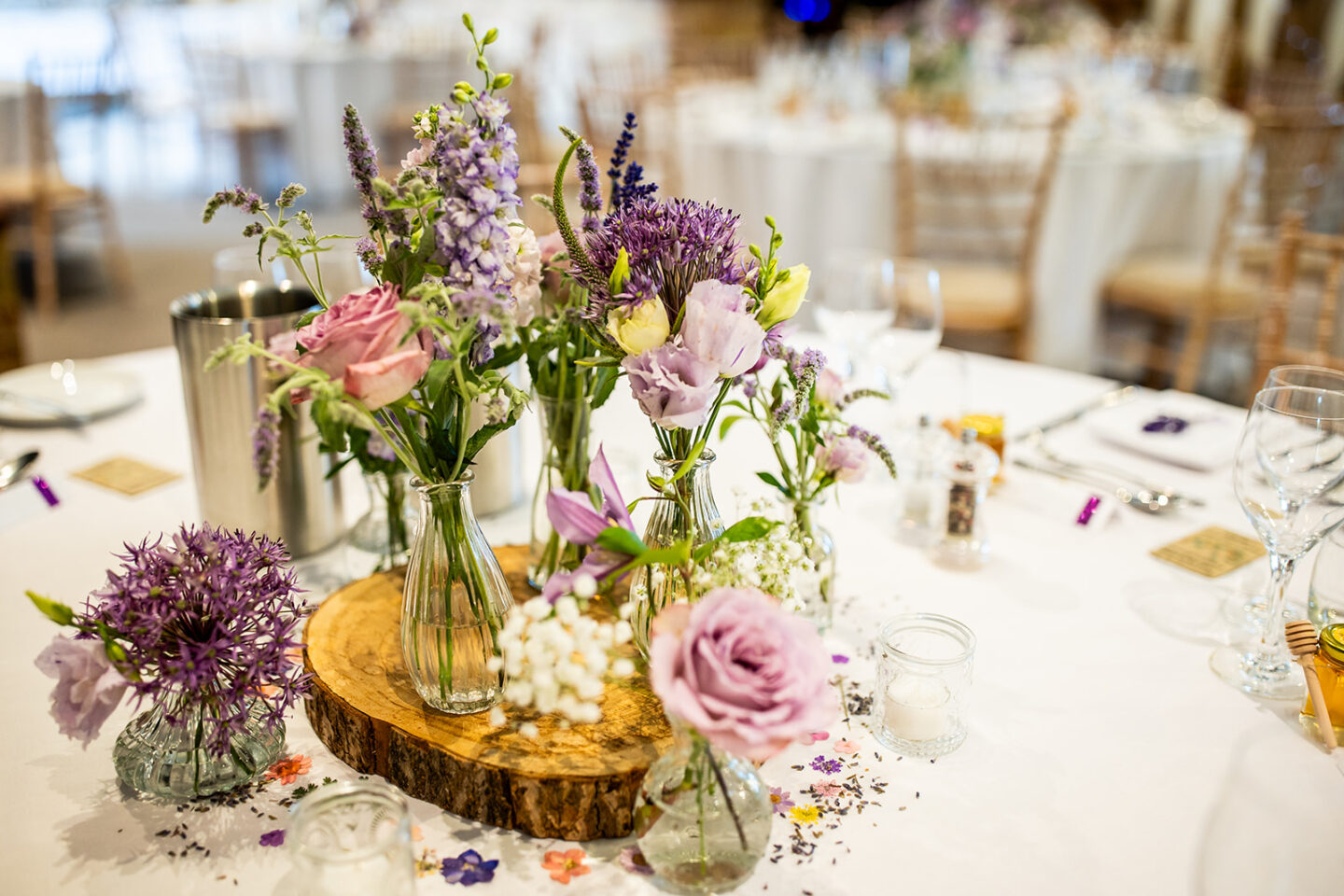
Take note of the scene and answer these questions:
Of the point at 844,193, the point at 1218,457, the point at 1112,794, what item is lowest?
the point at 1112,794

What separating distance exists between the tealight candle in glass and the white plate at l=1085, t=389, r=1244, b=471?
2.27 ft

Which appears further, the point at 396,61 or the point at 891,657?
the point at 396,61

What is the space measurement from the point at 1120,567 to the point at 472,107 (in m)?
0.88

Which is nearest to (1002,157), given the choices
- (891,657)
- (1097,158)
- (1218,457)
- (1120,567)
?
(1097,158)

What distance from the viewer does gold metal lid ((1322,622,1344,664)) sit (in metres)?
0.86

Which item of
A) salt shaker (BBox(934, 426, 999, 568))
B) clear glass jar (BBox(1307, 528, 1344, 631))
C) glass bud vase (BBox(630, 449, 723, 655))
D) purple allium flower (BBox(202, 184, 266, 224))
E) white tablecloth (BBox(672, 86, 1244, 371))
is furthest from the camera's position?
white tablecloth (BBox(672, 86, 1244, 371))

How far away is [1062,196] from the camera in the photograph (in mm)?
3174

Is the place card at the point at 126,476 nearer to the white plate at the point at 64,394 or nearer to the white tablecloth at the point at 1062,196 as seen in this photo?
the white plate at the point at 64,394

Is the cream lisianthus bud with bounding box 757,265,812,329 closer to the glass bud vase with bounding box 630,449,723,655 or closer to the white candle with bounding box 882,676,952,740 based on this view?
the glass bud vase with bounding box 630,449,723,655

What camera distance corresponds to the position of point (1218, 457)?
4.56ft

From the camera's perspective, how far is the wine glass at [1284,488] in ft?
3.06

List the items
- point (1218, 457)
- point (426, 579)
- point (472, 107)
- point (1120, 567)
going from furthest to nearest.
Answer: point (1218, 457)
point (1120, 567)
point (426, 579)
point (472, 107)

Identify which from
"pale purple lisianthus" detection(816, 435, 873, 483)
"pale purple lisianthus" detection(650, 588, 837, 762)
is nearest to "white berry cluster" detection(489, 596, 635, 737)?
"pale purple lisianthus" detection(650, 588, 837, 762)

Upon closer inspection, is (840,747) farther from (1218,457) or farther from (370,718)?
(1218,457)
